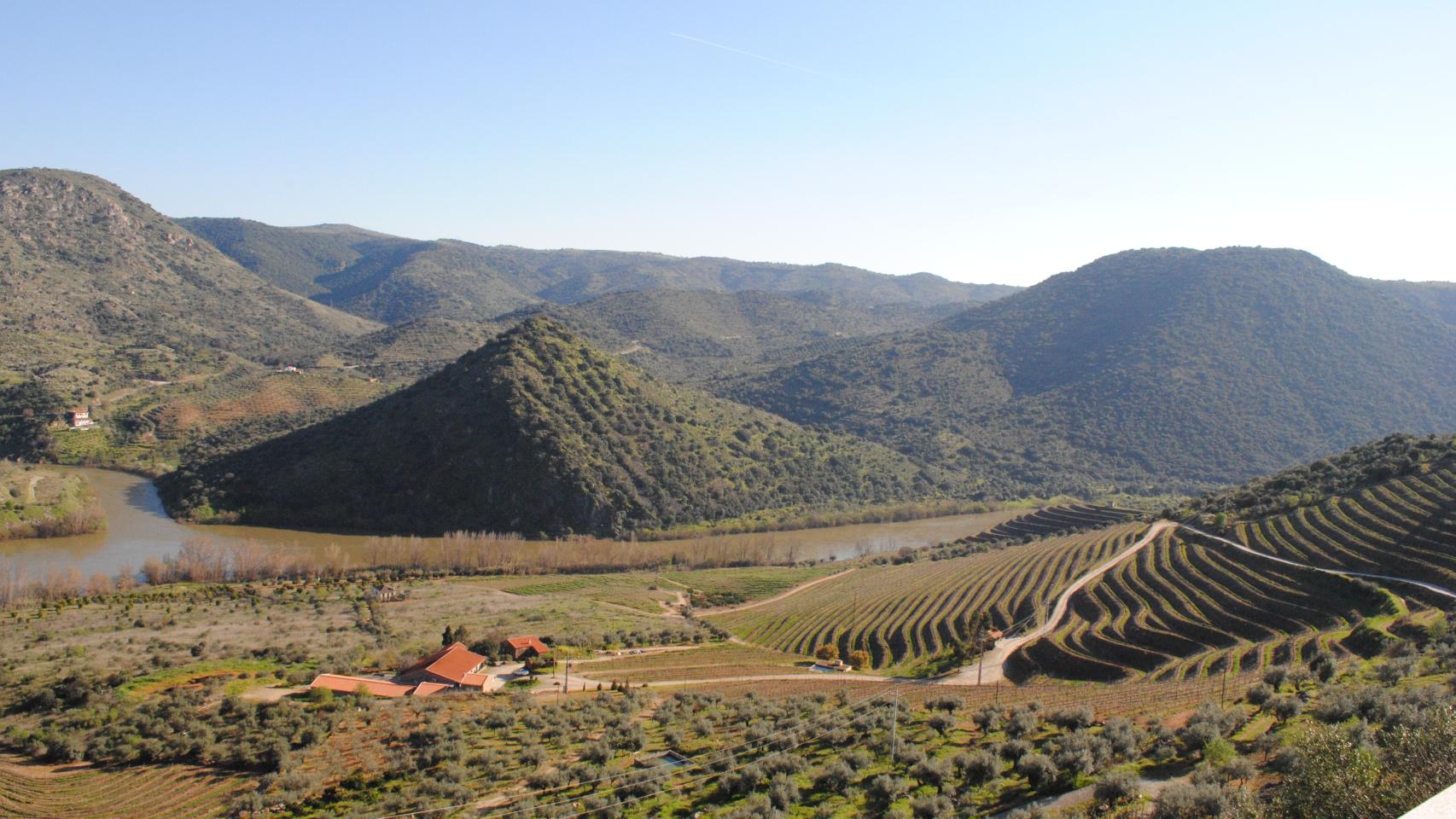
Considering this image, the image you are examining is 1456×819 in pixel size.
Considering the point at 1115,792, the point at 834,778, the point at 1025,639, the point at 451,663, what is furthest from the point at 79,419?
the point at 1115,792

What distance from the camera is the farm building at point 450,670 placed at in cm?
3231

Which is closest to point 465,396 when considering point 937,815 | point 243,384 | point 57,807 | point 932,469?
point 243,384

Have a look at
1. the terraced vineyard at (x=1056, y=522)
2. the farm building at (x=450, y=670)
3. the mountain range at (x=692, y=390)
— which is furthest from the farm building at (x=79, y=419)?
the terraced vineyard at (x=1056, y=522)

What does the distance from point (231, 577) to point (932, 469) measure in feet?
252

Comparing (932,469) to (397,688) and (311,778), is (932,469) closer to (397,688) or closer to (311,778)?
(397,688)

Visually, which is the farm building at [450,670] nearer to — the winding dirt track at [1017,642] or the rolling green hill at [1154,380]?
the winding dirt track at [1017,642]

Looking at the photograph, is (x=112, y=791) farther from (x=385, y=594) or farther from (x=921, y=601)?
(x=921, y=601)

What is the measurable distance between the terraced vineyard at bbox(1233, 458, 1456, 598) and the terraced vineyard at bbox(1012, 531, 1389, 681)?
2.02 m

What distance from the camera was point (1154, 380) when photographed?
129 meters

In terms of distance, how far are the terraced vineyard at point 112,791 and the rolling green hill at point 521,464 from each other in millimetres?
54956

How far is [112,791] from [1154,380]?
132 metres

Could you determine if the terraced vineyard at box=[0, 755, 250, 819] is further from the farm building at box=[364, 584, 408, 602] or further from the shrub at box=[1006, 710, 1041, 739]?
the farm building at box=[364, 584, 408, 602]

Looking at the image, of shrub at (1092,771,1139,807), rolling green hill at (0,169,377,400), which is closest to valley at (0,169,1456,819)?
shrub at (1092,771,1139,807)

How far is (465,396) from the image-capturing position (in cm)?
8900
